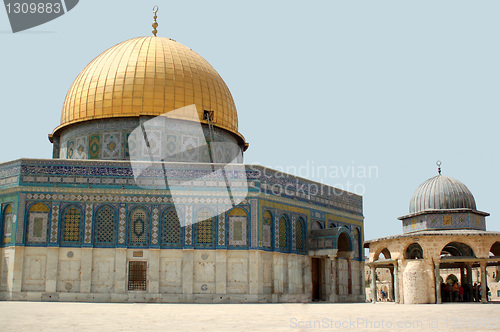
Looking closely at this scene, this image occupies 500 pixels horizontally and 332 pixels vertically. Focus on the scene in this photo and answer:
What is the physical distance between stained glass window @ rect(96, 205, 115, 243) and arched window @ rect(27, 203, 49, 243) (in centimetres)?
173

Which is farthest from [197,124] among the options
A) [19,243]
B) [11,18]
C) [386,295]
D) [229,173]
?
[386,295]

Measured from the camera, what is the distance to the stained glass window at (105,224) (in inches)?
784

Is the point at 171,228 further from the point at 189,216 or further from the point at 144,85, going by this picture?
the point at 144,85

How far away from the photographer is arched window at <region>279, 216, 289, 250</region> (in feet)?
72.0

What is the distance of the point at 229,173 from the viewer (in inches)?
824

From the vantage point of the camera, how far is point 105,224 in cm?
2000

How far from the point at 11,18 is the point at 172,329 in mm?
9561

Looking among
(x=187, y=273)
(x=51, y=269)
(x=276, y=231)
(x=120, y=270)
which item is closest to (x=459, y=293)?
(x=276, y=231)

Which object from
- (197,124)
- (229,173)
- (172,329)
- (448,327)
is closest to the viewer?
(172,329)

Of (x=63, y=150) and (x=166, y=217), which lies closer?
(x=166, y=217)

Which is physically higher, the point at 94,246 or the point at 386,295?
the point at 94,246

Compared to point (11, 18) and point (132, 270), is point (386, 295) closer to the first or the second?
point (132, 270)

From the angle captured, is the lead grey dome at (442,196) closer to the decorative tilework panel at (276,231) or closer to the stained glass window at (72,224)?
the decorative tilework panel at (276,231)

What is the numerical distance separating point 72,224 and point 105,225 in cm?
109
